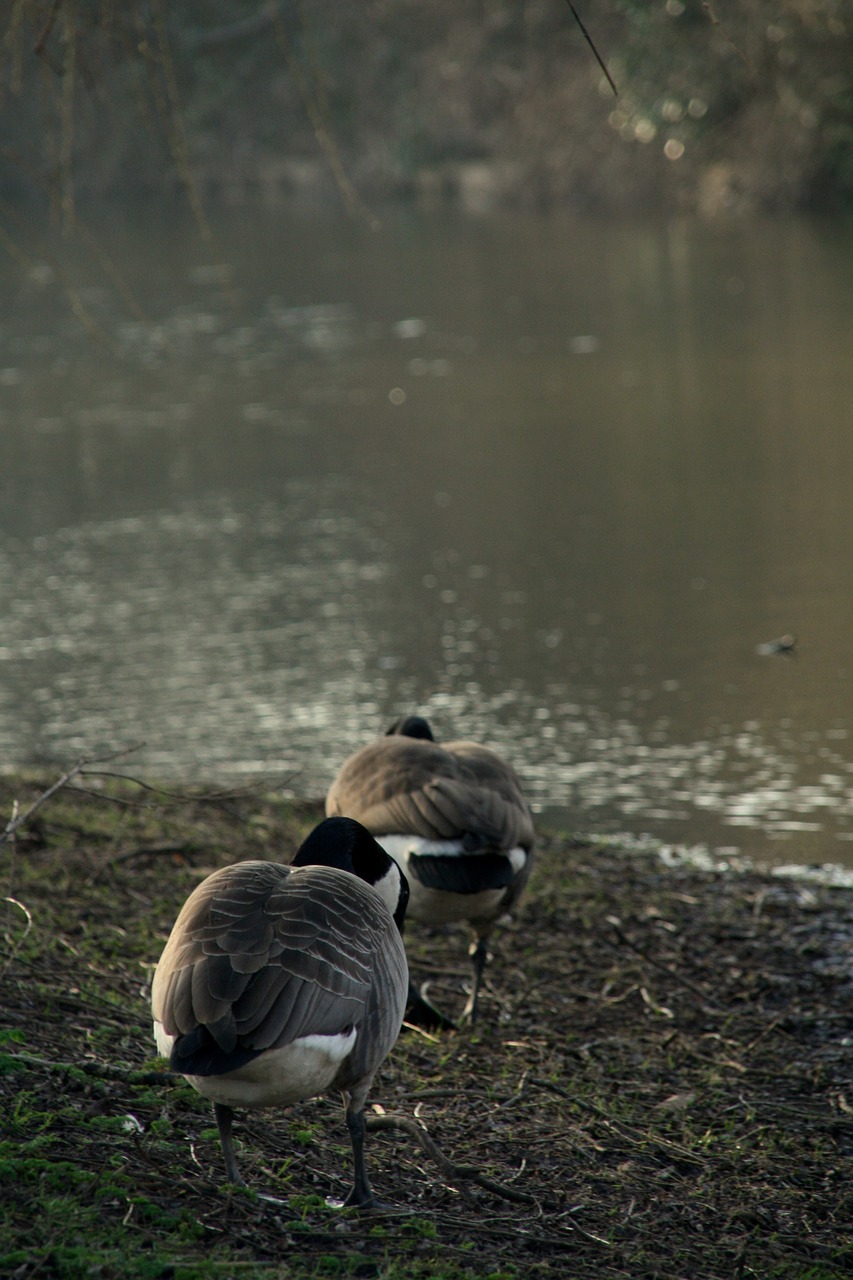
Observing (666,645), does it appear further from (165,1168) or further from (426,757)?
(165,1168)

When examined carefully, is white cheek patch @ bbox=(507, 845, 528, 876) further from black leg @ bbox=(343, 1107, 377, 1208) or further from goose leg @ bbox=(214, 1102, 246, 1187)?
goose leg @ bbox=(214, 1102, 246, 1187)

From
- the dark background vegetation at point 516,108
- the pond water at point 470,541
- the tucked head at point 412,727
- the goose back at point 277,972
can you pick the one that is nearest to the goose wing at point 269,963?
the goose back at point 277,972

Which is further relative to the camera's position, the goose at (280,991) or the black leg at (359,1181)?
the black leg at (359,1181)

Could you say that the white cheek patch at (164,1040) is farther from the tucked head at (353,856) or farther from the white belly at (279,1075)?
the tucked head at (353,856)

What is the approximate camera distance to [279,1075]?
301 centimetres

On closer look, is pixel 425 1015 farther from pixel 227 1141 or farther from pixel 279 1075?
pixel 279 1075

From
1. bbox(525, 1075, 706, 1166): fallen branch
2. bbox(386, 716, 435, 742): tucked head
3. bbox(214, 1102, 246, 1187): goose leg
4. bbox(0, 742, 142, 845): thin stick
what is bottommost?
bbox(525, 1075, 706, 1166): fallen branch

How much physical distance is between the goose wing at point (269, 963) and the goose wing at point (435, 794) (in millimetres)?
1154

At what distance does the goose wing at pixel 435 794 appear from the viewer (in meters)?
4.65

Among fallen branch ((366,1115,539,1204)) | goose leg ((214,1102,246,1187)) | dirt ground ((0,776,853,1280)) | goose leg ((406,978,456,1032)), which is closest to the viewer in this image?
dirt ground ((0,776,853,1280))

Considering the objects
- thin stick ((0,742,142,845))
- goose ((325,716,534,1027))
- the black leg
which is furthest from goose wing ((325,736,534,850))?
the black leg

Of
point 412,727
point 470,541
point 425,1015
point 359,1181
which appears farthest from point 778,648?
point 359,1181

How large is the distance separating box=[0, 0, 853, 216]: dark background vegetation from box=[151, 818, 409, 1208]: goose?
1668 centimetres

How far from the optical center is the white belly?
298 centimetres
